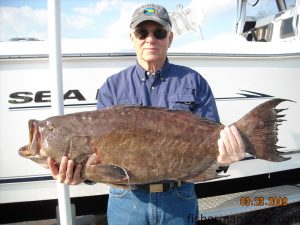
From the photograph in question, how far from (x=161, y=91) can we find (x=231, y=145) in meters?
0.62

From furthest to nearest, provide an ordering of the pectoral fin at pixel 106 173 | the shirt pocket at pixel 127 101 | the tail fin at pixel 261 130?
the shirt pocket at pixel 127 101
the tail fin at pixel 261 130
the pectoral fin at pixel 106 173

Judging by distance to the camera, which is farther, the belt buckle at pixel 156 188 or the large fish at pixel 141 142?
the belt buckle at pixel 156 188

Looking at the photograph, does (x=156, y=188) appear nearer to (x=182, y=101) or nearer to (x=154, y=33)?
(x=182, y=101)

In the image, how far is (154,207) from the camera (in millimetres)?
2385

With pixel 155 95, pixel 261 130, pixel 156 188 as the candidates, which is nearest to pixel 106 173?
pixel 156 188

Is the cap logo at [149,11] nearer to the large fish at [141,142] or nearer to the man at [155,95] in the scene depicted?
the man at [155,95]

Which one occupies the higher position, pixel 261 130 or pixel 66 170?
pixel 261 130

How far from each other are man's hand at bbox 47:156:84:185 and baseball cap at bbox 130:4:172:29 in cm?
105

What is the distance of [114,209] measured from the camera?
2508mm

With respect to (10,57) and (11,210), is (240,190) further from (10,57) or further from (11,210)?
(10,57)

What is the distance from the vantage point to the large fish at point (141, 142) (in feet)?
7.01

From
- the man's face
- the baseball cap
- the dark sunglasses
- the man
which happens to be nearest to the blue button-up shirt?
the man

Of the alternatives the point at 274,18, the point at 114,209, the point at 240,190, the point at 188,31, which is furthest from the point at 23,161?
the point at 274,18

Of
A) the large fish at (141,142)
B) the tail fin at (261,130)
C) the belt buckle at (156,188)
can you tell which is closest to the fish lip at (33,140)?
the large fish at (141,142)
